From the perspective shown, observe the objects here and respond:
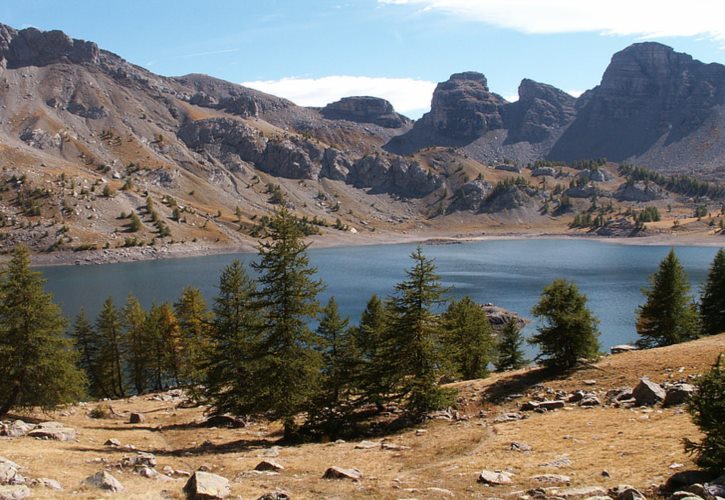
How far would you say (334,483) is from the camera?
66.2 ft

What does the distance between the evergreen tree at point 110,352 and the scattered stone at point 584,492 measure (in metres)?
55.6

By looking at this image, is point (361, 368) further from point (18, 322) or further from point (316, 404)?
point (18, 322)

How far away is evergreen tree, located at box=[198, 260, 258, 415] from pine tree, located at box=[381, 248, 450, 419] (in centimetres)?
883

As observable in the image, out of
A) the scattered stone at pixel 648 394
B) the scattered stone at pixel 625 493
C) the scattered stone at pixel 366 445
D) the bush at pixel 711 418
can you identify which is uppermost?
the bush at pixel 711 418

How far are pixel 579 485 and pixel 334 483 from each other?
8827 mm

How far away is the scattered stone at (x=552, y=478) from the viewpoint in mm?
18641

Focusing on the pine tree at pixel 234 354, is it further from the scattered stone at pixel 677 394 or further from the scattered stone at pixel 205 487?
the scattered stone at pixel 677 394

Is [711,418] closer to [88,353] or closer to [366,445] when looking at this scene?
[366,445]

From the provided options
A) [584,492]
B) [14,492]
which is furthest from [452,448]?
[14,492]

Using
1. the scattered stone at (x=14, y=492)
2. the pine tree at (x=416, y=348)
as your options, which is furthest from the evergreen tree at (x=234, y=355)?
the scattered stone at (x=14, y=492)

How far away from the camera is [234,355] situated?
3597 centimetres

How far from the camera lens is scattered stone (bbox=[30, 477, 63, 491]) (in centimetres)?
1754

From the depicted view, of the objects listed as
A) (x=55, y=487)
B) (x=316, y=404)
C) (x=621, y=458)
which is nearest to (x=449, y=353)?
(x=316, y=404)

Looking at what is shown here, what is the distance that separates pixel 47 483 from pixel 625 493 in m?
18.7
